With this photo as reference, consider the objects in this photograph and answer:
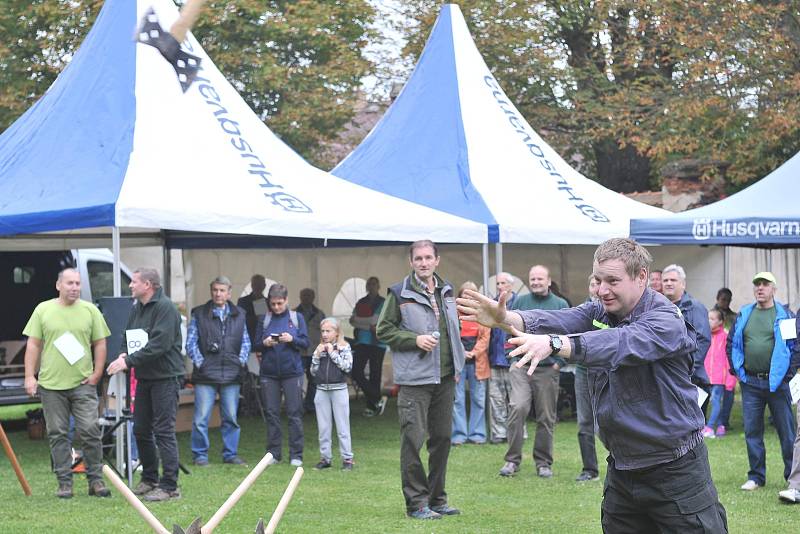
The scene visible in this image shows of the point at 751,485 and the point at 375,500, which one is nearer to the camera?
the point at 375,500

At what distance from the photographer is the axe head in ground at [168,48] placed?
12.1 metres

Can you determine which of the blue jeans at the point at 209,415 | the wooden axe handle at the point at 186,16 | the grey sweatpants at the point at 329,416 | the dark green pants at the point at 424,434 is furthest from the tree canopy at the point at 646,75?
the wooden axe handle at the point at 186,16

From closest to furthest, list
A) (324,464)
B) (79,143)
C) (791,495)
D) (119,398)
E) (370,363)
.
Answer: (791,495) → (119,398) → (324,464) → (79,143) → (370,363)

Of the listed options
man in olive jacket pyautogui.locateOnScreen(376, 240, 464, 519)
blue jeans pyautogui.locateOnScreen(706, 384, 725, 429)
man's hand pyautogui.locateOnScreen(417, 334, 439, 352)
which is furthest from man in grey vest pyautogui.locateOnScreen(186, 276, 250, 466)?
blue jeans pyautogui.locateOnScreen(706, 384, 725, 429)

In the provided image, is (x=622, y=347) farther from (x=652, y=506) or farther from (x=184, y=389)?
(x=184, y=389)

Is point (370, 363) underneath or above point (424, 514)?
above

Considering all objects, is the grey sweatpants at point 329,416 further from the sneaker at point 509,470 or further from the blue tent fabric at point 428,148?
the blue tent fabric at point 428,148

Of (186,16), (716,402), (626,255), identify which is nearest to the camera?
(626,255)

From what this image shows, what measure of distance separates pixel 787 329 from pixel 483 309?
5.57 meters

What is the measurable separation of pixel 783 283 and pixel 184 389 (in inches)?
467

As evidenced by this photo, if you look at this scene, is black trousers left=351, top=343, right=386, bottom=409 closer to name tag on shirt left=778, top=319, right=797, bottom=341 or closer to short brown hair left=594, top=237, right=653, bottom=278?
name tag on shirt left=778, top=319, right=797, bottom=341

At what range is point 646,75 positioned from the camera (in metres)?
24.1

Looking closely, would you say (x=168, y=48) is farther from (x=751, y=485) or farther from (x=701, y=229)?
(x=751, y=485)

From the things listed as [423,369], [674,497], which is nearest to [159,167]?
[423,369]
